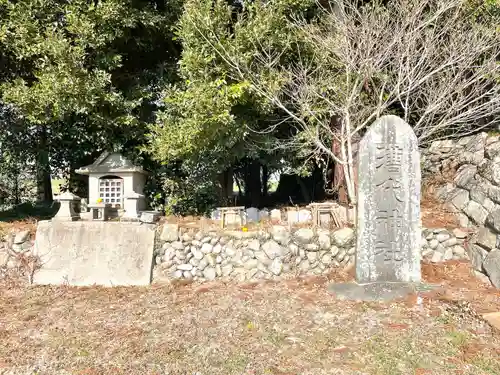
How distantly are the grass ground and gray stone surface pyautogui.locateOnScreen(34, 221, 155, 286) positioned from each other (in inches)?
11.0

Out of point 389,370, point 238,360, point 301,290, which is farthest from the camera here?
point 301,290

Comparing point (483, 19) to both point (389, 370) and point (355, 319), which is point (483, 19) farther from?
point (389, 370)

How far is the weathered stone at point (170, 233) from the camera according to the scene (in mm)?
6164

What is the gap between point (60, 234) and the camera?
6059 millimetres

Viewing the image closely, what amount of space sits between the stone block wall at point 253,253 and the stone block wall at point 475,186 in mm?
573

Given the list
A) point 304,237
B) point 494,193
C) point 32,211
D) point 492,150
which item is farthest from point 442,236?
point 32,211

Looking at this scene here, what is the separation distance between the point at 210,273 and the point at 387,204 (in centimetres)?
318

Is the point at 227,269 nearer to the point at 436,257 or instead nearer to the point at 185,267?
the point at 185,267

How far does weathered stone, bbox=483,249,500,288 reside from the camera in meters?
5.32

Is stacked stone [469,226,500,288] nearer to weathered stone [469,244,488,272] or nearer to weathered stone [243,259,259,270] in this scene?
weathered stone [469,244,488,272]

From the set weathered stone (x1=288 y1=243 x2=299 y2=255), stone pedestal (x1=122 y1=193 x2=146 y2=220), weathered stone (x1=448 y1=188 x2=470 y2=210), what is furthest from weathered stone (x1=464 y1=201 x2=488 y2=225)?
stone pedestal (x1=122 y1=193 x2=146 y2=220)

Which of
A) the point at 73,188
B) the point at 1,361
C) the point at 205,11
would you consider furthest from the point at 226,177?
the point at 1,361

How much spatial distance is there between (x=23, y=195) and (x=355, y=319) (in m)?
13.3

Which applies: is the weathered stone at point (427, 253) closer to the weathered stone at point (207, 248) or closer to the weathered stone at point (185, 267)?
the weathered stone at point (207, 248)
